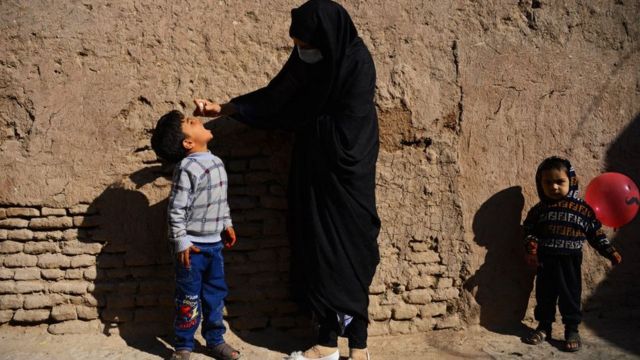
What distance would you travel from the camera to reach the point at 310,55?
312 centimetres

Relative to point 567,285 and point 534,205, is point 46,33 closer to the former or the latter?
point 534,205

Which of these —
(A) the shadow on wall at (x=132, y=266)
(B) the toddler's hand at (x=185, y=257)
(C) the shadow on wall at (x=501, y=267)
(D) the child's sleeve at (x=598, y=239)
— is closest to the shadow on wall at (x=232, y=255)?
(A) the shadow on wall at (x=132, y=266)

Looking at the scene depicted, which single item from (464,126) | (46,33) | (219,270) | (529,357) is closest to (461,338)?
(529,357)

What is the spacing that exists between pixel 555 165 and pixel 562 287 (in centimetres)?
69

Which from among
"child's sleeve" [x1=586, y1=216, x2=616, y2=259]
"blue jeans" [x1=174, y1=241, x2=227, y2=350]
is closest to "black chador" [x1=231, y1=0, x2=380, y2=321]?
"blue jeans" [x1=174, y1=241, x2=227, y2=350]

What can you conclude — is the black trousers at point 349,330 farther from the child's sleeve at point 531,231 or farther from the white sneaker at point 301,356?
the child's sleeve at point 531,231

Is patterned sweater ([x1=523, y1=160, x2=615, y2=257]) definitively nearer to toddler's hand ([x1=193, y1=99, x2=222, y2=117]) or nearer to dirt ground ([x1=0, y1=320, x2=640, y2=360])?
dirt ground ([x1=0, y1=320, x2=640, y2=360])

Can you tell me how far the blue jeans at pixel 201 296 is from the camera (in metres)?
3.12

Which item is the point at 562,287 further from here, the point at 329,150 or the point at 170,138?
the point at 170,138

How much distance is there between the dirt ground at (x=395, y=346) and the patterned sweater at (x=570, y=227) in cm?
56

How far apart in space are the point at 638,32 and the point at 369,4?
1693mm

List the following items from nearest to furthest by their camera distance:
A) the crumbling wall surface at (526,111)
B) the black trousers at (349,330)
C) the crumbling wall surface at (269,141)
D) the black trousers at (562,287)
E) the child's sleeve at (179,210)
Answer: the child's sleeve at (179,210)
the black trousers at (349,330)
the crumbling wall surface at (269,141)
the black trousers at (562,287)
the crumbling wall surface at (526,111)

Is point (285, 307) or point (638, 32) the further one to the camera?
point (638, 32)

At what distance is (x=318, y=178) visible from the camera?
10.3 feet
